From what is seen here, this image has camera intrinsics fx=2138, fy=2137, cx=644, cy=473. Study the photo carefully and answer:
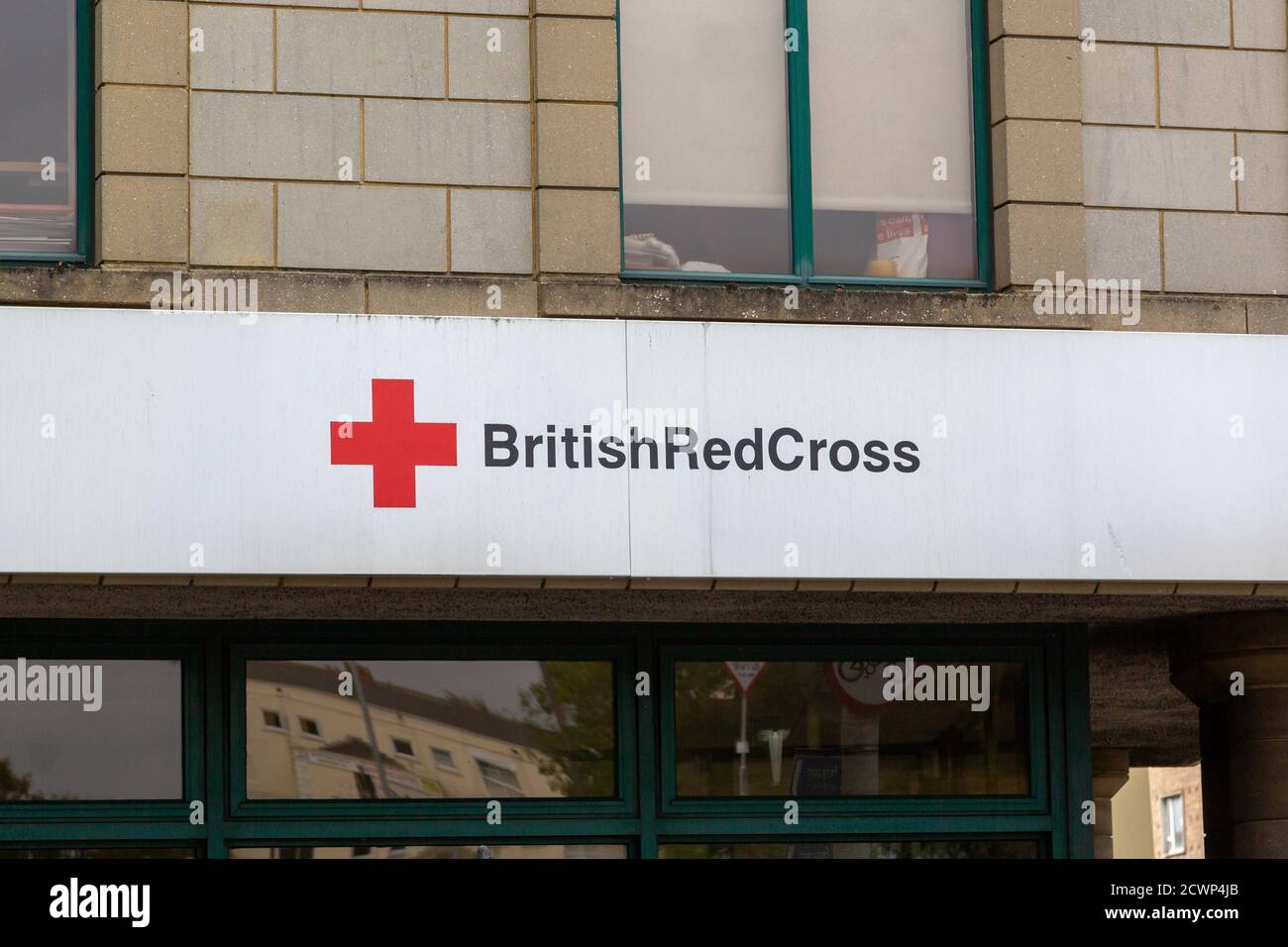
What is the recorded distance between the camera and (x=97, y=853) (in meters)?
10.9

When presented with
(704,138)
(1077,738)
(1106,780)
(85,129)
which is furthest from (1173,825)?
(85,129)

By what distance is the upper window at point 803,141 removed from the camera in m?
11.7

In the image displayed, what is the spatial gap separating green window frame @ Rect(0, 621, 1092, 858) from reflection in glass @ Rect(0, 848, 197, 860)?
0.03 metres

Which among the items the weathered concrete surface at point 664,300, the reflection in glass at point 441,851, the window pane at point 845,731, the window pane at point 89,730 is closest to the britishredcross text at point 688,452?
the weathered concrete surface at point 664,300

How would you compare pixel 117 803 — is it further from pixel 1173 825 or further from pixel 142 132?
pixel 1173 825

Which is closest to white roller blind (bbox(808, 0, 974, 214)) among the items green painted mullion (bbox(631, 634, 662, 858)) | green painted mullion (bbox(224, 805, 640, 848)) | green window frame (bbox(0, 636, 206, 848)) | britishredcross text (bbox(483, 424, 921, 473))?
britishredcross text (bbox(483, 424, 921, 473))

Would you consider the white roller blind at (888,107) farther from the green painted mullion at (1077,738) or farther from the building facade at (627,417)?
the green painted mullion at (1077,738)

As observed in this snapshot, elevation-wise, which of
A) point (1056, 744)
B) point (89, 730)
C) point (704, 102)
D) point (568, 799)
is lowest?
point (568, 799)

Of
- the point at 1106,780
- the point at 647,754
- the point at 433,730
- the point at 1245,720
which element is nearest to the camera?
the point at 433,730

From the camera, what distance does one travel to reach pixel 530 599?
11102mm

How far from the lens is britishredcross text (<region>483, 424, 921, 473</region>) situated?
35.0 feet

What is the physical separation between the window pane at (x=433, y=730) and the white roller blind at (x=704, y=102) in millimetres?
2704

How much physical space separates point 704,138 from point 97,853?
16.4 ft
